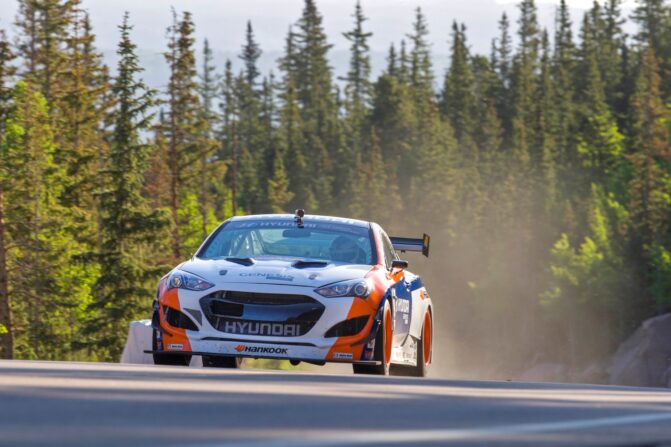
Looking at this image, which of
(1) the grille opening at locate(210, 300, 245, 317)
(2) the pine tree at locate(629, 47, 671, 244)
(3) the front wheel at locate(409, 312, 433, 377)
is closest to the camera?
(1) the grille opening at locate(210, 300, 245, 317)

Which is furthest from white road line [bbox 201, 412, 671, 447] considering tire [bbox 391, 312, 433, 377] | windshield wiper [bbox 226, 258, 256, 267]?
tire [bbox 391, 312, 433, 377]

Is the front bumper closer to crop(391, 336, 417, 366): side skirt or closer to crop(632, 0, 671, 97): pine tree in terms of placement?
crop(391, 336, 417, 366): side skirt

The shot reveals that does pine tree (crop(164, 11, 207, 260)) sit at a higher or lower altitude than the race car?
higher

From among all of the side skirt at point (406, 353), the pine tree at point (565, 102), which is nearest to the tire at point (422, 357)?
the side skirt at point (406, 353)

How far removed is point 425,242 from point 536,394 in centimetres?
603

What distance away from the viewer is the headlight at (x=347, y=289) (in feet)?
42.0

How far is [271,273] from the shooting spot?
1290 cm

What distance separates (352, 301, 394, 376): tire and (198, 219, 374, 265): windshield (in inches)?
33.4

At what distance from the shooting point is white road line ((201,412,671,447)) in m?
5.88

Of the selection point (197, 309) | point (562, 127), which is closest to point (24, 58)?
point (197, 309)

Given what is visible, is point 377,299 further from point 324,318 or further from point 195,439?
point 195,439

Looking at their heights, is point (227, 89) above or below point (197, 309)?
above

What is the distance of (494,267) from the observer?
131875 millimetres

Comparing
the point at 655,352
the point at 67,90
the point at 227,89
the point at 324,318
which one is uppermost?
the point at 227,89
